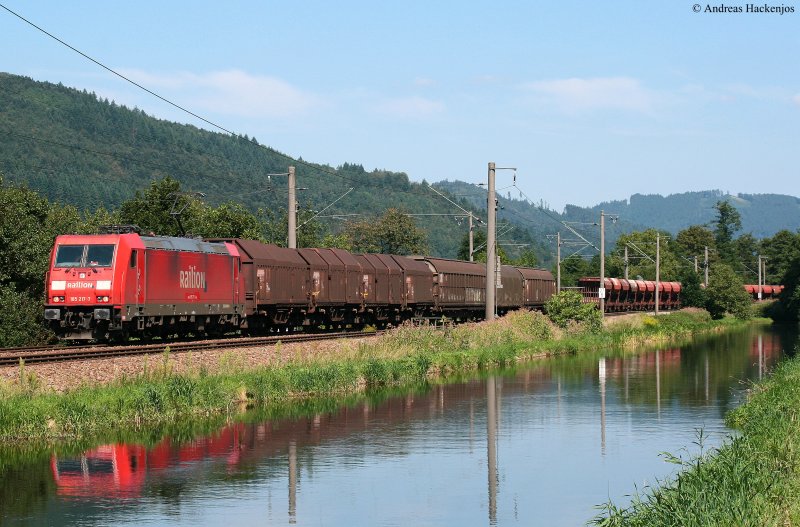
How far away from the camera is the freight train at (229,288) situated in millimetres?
38094

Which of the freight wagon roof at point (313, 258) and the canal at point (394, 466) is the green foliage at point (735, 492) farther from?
the freight wagon roof at point (313, 258)

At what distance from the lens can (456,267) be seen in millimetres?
73500

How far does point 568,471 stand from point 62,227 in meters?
41.6

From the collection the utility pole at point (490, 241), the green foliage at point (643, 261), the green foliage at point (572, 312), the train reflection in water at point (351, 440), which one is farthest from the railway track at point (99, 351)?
the green foliage at point (643, 261)

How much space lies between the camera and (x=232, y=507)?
17.6 metres


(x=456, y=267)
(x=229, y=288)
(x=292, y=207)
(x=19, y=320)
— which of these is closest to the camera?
(x=19, y=320)

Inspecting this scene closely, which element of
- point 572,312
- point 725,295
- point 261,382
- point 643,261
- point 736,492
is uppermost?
point 643,261

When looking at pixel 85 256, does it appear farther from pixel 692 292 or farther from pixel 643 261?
pixel 643 261

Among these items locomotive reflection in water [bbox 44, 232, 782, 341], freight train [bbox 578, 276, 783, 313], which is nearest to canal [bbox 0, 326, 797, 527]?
locomotive reflection in water [bbox 44, 232, 782, 341]

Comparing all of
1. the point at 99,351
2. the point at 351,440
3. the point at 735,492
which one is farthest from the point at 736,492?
the point at 99,351

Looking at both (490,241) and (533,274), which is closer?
(490,241)

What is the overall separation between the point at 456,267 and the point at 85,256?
1493 inches

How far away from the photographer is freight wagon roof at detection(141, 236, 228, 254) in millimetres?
40562

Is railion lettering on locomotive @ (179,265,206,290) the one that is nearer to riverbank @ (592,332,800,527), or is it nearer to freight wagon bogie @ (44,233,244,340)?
freight wagon bogie @ (44,233,244,340)
